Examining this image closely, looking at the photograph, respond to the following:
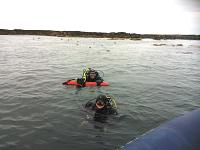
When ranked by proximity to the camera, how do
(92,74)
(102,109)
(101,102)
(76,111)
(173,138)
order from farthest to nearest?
(92,74), (76,111), (102,109), (101,102), (173,138)

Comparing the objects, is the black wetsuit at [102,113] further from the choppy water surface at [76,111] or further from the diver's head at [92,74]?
the diver's head at [92,74]

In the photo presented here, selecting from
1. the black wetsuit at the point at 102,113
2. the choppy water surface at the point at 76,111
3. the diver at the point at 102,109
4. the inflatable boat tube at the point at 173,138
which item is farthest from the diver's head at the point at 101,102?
the inflatable boat tube at the point at 173,138

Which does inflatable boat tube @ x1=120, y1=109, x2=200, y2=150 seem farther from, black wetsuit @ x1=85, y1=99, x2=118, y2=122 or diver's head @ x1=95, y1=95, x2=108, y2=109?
black wetsuit @ x1=85, y1=99, x2=118, y2=122

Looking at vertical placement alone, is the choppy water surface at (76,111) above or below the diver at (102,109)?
below

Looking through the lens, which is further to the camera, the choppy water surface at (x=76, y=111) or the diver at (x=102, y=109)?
the diver at (x=102, y=109)

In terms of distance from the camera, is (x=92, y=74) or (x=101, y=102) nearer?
(x=101, y=102)

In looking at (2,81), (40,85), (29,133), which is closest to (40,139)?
(29,133)

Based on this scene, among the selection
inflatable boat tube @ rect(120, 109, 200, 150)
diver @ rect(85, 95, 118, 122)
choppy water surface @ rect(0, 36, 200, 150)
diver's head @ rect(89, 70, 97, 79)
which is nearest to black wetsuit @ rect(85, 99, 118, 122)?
diver @ rect(85, 95, 118, 122)

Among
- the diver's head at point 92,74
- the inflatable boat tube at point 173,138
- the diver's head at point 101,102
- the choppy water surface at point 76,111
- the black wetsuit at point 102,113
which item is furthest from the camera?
the diver's head at point 92,74

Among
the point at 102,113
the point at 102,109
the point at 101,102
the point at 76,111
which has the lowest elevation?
the point at 76,111

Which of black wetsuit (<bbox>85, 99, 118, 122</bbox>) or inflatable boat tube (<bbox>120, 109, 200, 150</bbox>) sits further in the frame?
black wetsuit (<bbox>85, 99, 118, 122</bbox>)

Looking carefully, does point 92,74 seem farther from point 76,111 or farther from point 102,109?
point 102,109

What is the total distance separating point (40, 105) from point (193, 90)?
10.1m

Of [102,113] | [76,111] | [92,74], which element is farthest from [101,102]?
[92,74]
